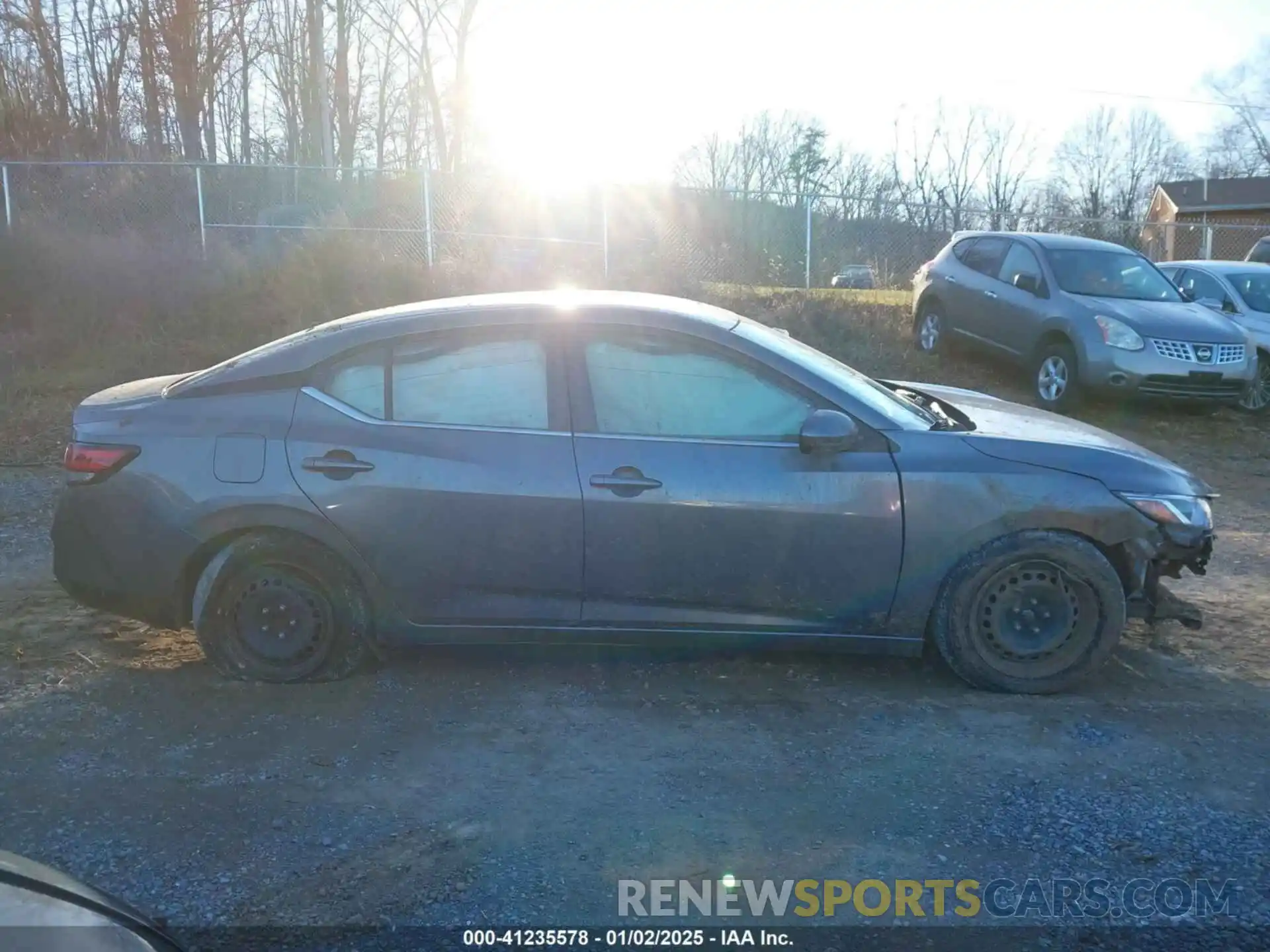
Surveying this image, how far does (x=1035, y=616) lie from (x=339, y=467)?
2854mm

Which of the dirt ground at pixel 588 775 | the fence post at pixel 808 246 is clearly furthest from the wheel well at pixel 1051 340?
the dirt ground at pixel 588 775

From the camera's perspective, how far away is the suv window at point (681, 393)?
4406 mm

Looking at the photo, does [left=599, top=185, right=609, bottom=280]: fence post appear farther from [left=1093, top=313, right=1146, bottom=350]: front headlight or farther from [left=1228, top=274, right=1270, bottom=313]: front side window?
[left=1228, top=274, right=1270, bottom=313]: front side window

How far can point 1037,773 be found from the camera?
3781 mm

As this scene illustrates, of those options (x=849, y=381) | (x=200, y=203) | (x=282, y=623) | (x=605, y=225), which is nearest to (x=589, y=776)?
(x=282, y=623)

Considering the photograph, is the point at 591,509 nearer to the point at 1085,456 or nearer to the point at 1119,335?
the point at 1085,456

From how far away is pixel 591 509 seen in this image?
431cm

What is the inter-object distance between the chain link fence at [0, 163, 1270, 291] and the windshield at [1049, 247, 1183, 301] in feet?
16.8

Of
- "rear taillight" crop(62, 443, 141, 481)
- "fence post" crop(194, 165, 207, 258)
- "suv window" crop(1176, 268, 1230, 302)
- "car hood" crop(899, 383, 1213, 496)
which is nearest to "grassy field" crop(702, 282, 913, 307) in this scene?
"suv window" crop(1176, 268, 1230, 302)

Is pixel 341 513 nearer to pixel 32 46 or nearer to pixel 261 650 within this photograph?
pixel 261 650

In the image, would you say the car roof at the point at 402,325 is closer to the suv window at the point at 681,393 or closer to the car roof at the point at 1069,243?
the suv window at the point at 681,393

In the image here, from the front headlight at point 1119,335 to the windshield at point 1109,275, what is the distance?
0.59 metres

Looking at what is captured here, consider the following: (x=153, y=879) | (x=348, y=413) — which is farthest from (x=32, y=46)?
(x=153, y=879)

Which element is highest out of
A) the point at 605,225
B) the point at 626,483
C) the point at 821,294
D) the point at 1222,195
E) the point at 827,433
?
the point at 1222,195
